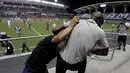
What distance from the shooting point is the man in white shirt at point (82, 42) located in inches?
77.4

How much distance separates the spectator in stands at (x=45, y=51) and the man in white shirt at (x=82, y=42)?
8cm

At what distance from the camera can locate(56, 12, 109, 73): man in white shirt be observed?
1.96 metres

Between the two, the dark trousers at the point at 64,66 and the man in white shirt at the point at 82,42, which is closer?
the man in white shirt at the point at 82,42

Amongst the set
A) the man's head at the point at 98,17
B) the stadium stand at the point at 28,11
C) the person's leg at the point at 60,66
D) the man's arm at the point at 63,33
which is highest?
the man's head at the point at 98,17

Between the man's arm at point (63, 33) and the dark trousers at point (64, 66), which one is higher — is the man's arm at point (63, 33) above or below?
above

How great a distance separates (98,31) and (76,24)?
0.83ft

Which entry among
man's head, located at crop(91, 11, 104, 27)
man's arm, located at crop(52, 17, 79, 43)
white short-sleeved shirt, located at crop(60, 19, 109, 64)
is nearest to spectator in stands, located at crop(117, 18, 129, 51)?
man's head, located at crop(91, 11, 104, 27)

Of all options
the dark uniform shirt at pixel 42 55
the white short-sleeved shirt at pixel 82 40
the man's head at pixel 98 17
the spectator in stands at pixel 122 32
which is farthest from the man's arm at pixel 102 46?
the spectator in stands at pixel 122 32

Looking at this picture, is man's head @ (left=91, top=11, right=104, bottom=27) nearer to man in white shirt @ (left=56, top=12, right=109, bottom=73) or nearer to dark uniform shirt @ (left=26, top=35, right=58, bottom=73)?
man in white shirt @ (left=56, top=12, right=109, bottom=73)

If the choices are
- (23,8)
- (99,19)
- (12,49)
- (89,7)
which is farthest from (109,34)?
(89,7)

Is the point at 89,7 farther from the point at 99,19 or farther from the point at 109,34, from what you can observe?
the point at 99,19

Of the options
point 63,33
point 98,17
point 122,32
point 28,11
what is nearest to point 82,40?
point 63,33

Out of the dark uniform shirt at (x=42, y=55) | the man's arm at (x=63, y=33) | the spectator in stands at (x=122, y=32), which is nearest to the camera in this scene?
the man's arm at (x=63, y=33)

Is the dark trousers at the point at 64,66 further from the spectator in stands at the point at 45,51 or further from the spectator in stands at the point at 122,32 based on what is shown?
the spectator in stands at the point at 122,32
